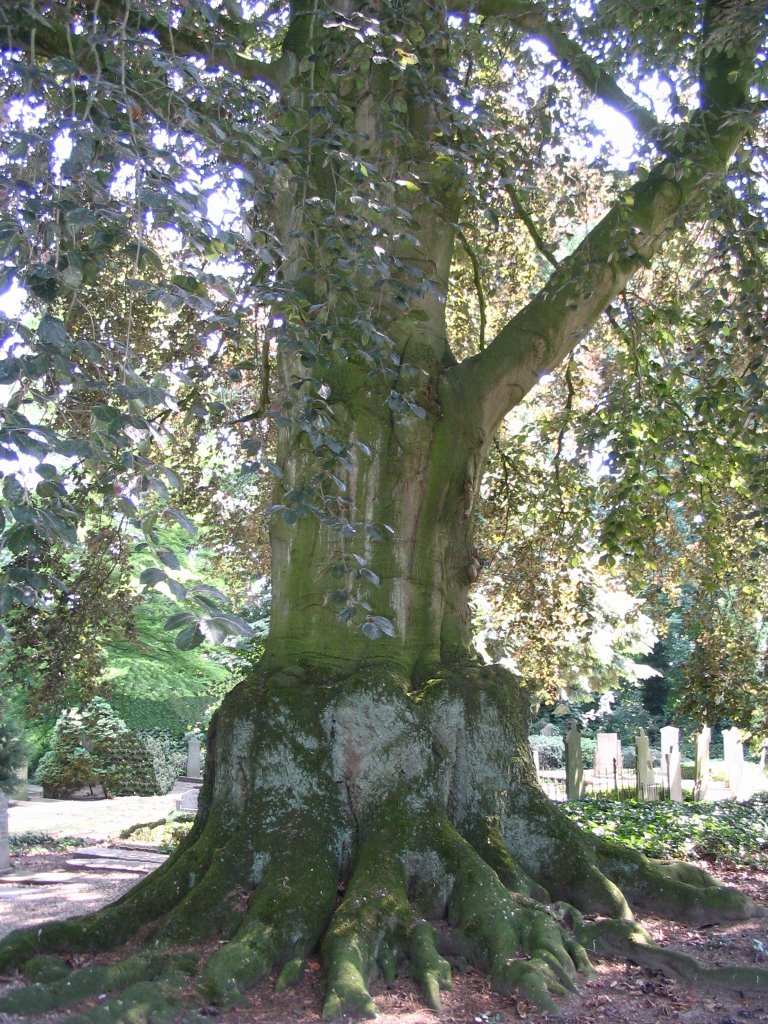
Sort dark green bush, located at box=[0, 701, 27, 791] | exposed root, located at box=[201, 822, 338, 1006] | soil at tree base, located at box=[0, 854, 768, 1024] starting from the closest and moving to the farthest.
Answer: soil at tree base, located at box=[0, 854, 768, 1024], exposed root, located at box=[201, 822, 338, 1006], dark green bush, located at box=[0, 701, 27, 791]

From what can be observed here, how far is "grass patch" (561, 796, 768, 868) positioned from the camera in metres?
9.89

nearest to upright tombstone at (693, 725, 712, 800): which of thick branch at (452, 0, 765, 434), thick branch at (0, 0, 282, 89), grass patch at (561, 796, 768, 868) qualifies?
grass patch at (561, 796, 768, 868)

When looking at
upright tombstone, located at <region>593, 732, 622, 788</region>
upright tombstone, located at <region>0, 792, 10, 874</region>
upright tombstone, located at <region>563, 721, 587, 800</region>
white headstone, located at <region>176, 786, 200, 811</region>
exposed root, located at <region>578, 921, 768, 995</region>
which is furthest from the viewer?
upright tombstone, located at <region>593, 732, 622, 788</region>

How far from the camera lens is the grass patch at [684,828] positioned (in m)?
9.89

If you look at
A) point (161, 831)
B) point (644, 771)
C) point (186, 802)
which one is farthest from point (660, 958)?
point (644, 771)

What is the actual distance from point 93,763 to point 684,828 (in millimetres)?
16738

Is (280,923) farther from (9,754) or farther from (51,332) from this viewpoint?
(9,754)

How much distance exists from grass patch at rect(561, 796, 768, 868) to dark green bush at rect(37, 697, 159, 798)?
542 inches

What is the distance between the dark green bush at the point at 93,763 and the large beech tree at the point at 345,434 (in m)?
17.6

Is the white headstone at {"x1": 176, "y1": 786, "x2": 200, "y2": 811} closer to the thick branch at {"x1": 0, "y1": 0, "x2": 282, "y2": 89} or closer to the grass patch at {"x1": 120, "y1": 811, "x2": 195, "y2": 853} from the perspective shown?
the grass patch at {"x1": 120, "y1": 811, "x2": 195, "y2": 853}

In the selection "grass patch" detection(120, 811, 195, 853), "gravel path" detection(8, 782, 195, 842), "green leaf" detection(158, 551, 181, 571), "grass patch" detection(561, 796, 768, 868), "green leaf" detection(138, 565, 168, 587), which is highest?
"green leaf" detection(158, 551, 181, 571)

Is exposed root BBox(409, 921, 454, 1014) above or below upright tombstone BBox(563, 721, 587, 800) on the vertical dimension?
below

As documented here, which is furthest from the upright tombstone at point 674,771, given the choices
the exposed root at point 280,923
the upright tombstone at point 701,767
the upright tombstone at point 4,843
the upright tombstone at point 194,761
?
the exposed root at point 280,923

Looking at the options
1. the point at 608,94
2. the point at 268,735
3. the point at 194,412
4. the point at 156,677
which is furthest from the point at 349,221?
the point at 156,677
